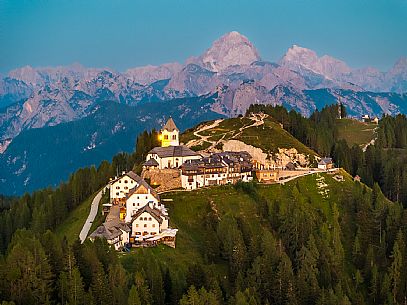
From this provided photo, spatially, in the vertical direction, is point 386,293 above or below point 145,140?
below

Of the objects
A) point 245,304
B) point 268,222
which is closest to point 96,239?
point 245,304

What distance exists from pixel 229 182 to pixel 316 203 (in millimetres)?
22128

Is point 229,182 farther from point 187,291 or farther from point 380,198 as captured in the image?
point 187,291

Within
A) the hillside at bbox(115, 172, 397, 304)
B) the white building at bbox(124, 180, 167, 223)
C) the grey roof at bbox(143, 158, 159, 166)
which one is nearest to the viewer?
the hillside at bbox(115, 172, 397, 304)

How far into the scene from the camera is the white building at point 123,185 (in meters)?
133

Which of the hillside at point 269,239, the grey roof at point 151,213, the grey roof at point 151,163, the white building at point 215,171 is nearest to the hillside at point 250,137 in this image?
the white building at point 215,171

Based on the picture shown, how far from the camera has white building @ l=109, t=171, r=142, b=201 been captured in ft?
437

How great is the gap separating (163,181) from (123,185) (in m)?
10.6

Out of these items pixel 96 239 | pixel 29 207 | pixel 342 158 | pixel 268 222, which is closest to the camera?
pixel 96 239

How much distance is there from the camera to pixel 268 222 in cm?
12800

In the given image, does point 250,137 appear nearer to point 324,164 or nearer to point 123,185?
point 324,164

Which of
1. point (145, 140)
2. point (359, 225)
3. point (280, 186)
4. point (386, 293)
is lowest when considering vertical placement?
point (386, 293)

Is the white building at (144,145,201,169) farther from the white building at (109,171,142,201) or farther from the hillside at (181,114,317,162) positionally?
the hillside at (181,114,317,162)

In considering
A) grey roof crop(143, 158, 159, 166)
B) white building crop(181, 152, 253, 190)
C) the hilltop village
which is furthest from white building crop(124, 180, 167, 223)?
grey roof crop(143, 158, 159, 166)
